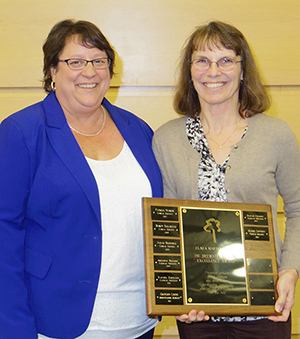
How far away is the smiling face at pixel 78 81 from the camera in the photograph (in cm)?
148

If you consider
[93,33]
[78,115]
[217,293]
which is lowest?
[217,293]

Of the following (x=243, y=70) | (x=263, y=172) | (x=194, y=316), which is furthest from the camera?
(x=243, y=70)

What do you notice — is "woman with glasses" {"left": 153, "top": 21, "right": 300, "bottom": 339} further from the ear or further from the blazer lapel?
the ear

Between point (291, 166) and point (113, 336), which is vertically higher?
point (291, 166)

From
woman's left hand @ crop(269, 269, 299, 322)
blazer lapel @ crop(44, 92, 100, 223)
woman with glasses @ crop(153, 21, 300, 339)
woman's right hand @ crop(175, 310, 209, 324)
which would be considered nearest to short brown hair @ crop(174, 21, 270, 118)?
woman with glasses @ crop(153, 21, 300, 339)

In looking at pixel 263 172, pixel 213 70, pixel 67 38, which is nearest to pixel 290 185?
pixel 263 172

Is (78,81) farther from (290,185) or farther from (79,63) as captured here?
(290,185)

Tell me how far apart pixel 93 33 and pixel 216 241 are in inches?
32.9

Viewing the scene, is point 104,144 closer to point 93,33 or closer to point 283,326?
point 93,33

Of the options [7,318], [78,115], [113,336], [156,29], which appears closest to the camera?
[7,318]

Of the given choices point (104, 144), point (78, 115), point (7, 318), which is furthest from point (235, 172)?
point (7, 318)

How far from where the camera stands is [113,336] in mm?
1434

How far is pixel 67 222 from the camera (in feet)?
4.53

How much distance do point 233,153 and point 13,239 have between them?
0.80 metres
